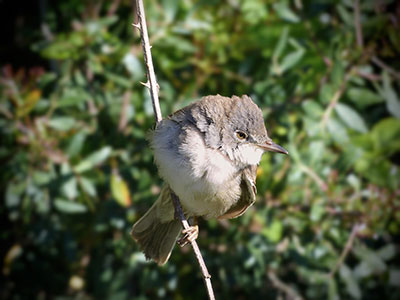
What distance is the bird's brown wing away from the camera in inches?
122

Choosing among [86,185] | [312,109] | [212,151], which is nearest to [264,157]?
[312,109]

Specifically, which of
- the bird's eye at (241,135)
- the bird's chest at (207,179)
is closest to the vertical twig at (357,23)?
the bird's eye at (241,135)

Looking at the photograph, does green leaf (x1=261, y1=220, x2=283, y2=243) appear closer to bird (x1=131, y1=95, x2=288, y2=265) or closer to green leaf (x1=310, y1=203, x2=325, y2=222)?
green leaf (x1=310, y1=203, x2=325, y2=222)

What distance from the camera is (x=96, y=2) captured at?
169 inches

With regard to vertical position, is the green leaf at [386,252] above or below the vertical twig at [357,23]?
below

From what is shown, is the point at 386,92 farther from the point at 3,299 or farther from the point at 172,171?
the point at 3,299

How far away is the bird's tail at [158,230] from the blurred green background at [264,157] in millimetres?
455

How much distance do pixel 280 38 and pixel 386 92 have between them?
3.04 ft

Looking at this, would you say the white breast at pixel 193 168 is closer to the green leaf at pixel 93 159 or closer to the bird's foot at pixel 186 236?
the bird's foot at pixel 186 236

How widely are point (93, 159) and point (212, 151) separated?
1.19 meters

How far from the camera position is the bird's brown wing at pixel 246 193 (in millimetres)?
3096

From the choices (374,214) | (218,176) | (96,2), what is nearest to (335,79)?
(374,214)

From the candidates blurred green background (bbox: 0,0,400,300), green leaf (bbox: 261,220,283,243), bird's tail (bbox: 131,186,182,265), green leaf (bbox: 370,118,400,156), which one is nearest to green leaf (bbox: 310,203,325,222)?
blurred green background (bbox: 0,0,400,300)

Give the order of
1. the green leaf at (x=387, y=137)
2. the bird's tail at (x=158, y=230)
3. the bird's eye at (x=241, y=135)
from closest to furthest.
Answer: the bird's eye at (x=241, y=135)
the bird's tail at (x=158, y=230)
the green leaf at (x=387, y=137)
